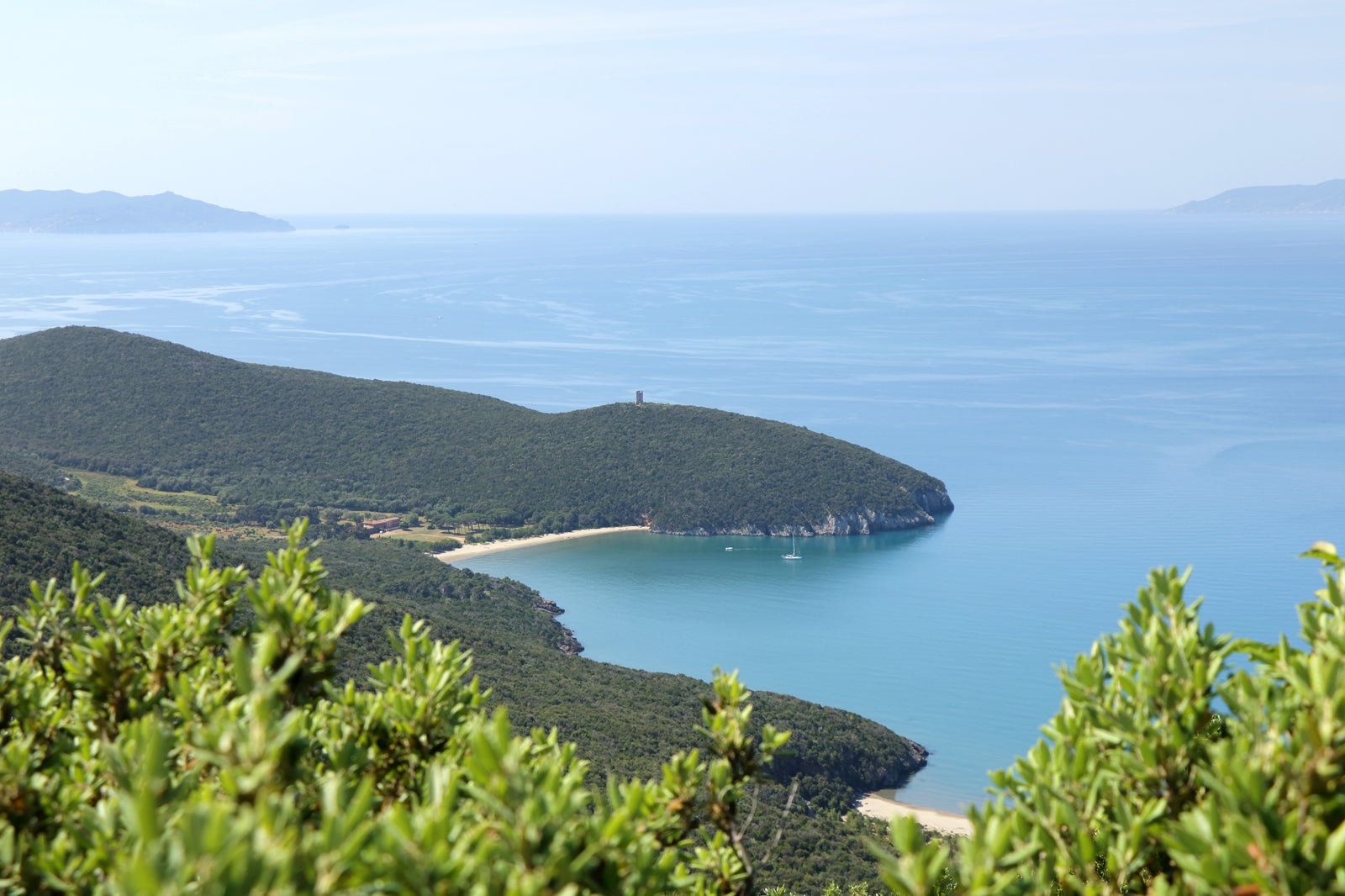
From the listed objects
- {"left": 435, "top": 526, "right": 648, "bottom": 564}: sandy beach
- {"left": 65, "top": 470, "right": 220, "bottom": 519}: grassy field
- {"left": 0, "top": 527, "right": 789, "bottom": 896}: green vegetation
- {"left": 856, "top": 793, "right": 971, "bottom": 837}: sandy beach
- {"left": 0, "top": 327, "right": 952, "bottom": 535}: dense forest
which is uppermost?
{"left": 0, "top": 527, "right": 789, "bottom": 896}: green vegetation

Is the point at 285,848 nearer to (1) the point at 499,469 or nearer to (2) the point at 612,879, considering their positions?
(2) the point at 612,879

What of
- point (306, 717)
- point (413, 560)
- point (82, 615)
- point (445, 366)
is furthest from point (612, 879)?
point (445, 366)

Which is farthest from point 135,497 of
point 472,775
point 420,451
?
point 472,775

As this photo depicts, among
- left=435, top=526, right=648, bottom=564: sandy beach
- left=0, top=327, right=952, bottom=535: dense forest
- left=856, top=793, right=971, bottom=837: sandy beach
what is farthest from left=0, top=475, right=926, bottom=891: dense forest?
left=0, top=327, right=952, bottom=535: dense forest

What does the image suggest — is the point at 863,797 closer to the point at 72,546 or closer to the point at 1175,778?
the point at 72,546

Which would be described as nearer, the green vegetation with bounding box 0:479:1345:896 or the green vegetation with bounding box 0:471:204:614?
the green vegetation with bounding box 0:479:1345:896

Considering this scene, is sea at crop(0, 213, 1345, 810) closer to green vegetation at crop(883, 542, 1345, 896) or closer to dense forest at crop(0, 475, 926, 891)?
green vegetation at crop(883, 542, 1345, 896)
